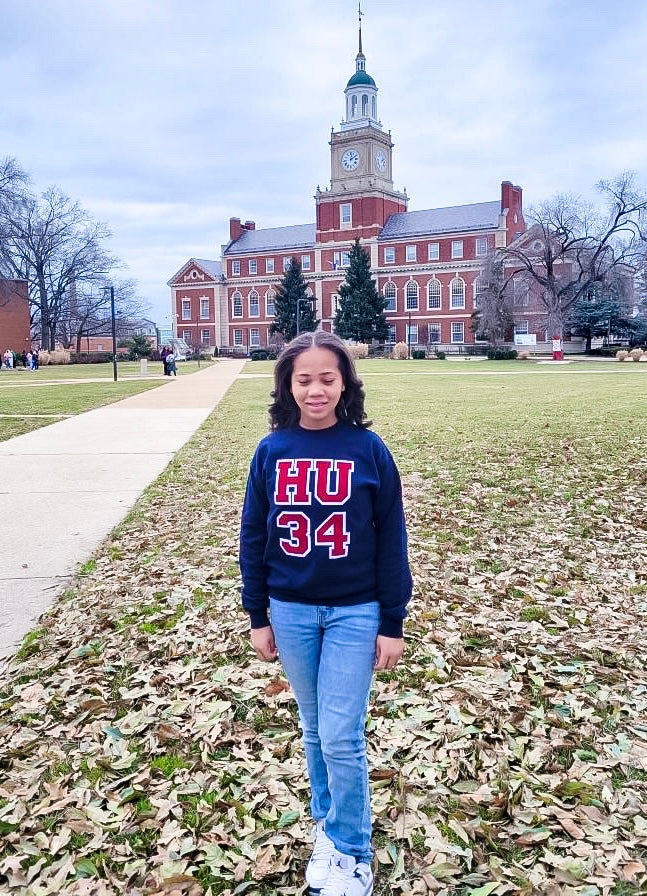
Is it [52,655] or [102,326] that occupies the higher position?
[102,326]

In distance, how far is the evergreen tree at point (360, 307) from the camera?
70.1 meters

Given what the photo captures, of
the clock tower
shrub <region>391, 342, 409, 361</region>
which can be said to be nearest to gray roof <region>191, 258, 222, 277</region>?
the clock tower

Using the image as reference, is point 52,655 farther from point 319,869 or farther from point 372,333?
point 372,333

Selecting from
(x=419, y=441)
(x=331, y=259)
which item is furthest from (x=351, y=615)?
(x=331, y=259)

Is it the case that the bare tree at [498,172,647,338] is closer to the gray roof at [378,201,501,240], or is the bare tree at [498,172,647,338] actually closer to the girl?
the gray roof at [378,201,501,240]

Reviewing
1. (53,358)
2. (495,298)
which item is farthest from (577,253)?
(53,358)

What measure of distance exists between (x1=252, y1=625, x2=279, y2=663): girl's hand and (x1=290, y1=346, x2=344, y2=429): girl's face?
0.70m

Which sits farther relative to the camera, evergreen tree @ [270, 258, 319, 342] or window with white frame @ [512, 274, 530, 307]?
evergreen tree @ [270, 258, 319, 342]

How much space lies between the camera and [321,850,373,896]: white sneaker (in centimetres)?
239

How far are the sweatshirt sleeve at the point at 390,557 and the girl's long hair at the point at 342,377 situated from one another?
210 millimetres

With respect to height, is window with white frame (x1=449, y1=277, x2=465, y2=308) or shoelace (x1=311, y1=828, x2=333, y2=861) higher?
window with white frame (x1=449, y1=277, x2=465, y2=308)

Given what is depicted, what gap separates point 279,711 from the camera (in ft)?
12.1

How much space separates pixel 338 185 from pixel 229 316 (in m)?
19.8

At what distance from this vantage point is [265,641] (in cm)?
250
